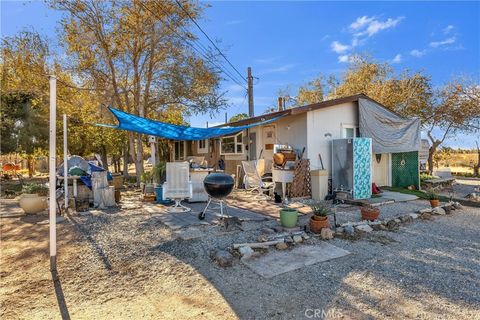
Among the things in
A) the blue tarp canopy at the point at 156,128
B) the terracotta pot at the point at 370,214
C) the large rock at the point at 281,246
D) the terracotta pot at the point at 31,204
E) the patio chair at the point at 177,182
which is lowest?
the large rock at the point at 281,246

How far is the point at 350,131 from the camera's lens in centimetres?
954

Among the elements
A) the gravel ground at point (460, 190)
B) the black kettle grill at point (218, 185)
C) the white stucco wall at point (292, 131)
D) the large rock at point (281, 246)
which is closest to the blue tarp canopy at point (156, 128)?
the white stucco wall at point (292, 131)

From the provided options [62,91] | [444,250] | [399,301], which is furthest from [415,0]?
[62,91]

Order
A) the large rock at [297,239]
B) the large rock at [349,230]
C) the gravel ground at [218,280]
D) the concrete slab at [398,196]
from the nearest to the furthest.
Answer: the gravel ground at [218,280], the large rock at [297,239], the large rock at [349,230], the concrete slab at [398,196]

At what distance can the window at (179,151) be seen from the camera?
14.9 m

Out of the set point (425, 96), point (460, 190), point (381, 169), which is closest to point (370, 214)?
point (381, 169)

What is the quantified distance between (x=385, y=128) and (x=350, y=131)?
1215 mm

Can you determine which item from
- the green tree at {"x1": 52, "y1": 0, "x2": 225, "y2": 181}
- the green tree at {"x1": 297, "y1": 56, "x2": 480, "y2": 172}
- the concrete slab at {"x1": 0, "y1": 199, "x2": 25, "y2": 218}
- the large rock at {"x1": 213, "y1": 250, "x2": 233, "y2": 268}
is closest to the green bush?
the concrete slab at {"x1": 0, "y1": 199, "x2": 25, "y2": 218}

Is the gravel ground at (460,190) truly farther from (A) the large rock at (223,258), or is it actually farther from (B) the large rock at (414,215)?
(A) the large rock at (223,258)

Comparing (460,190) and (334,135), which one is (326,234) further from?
(460,190)

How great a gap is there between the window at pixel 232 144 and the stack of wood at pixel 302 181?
137 inches

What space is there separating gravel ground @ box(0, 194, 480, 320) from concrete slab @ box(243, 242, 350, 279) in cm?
12

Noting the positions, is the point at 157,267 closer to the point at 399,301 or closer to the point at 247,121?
the point at 399,301

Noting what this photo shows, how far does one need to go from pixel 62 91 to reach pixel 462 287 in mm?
12781
